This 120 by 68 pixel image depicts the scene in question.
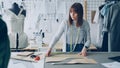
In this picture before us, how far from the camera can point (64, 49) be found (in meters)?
2.21

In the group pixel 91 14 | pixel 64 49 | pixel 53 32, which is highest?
pixel 91 14

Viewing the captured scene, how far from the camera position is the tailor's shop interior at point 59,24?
2.19 meters

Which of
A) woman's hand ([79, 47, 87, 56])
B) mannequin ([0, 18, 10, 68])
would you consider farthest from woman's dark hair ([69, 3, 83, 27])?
mannequin ([0, 18, 10, 68])

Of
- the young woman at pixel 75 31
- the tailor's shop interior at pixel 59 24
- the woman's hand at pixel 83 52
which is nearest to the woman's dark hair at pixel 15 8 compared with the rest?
the tailor's shop interior at pixel 59 24

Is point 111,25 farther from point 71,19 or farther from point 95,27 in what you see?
point 71,19

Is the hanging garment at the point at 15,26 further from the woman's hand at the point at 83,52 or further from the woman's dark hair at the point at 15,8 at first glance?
the woman's hand at the point at 83,52

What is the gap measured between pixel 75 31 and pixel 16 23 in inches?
21.4

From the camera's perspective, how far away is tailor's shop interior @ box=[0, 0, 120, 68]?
219cm

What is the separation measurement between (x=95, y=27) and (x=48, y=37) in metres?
0.44

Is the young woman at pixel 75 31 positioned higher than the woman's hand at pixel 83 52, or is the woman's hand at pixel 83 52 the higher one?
the young woman at pixel 75 31

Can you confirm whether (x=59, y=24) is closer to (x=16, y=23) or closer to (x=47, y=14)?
(x=47, y=14)

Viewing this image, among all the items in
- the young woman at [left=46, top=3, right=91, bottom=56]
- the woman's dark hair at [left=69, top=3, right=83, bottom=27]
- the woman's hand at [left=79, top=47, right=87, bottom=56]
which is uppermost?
the woman's dark hair at [left=69, top=3, right=83, bottom=27]

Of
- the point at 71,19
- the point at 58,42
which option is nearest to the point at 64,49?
the point at 58,42

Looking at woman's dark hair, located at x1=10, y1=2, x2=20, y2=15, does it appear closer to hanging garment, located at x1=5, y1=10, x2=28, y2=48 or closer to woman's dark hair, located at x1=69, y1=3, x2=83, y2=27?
hanging garment, located at x1=5, y1=10, x2=28, y2=48
